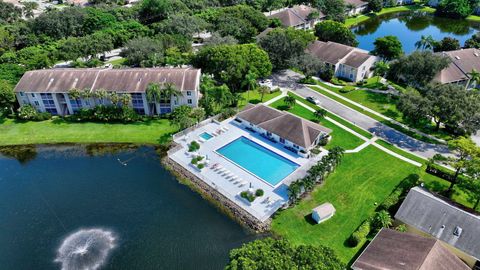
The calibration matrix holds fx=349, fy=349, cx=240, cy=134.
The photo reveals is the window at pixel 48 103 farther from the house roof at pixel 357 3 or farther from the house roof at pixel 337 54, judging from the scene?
the house roof at pixel 357 3

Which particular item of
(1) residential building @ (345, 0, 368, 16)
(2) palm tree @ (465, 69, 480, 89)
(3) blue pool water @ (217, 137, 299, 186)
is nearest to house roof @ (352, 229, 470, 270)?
(3) blue pool water @ (217, 137, 299, 186)

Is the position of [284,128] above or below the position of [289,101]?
below

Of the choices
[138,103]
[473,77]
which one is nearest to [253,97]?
[138,103]

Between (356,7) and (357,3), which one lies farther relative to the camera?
(357,3)

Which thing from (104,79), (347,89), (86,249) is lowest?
(86,249)

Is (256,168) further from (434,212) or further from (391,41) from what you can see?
(391,41)

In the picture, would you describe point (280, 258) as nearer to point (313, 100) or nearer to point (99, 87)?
point (313, 100)

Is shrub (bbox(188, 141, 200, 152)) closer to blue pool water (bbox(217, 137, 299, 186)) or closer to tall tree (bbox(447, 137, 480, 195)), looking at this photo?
blue pool water (bbox(217, 137, 299, 186))
